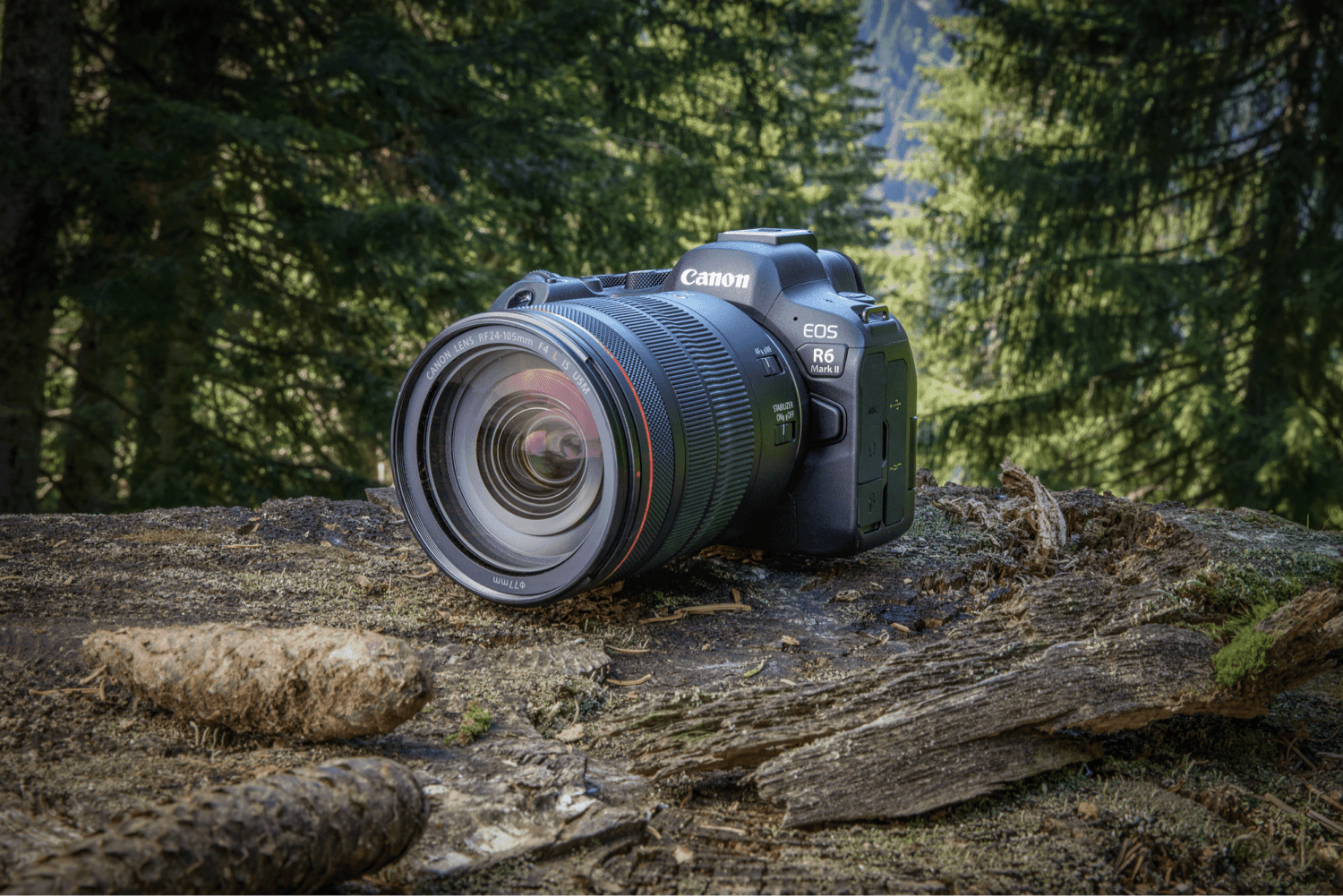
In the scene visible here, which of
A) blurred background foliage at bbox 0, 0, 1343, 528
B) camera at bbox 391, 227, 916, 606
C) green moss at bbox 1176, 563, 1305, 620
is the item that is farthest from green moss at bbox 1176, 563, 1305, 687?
blurred background foliage at bbox 0, 0, 1343, 528

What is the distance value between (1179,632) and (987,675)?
384mm

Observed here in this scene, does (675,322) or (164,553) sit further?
(164,553)

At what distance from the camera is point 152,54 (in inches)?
257

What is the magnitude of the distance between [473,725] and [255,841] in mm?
626

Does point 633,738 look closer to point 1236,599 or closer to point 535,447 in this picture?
point 535,447

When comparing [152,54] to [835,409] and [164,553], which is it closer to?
[164,553]

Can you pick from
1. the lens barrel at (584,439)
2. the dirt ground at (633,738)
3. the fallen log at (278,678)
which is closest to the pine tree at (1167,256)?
the dirt ground at (633,738)

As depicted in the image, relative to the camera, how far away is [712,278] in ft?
9.62

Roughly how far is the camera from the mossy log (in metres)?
0.97

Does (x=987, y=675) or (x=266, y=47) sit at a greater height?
(x=266, y=47)

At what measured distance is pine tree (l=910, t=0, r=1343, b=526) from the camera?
6.74 m

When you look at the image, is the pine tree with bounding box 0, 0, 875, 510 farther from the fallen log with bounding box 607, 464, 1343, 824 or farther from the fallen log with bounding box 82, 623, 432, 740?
the fallen log with bounding box 607, 464, 1343, 824

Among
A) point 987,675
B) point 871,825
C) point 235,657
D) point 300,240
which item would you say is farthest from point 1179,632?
point 300,240

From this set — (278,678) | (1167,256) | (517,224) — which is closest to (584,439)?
(278,678)
